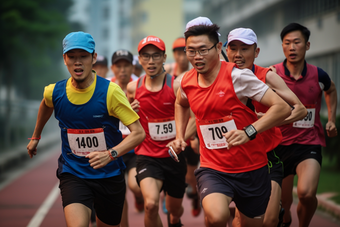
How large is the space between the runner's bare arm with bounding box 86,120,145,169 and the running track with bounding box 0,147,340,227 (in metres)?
3.40

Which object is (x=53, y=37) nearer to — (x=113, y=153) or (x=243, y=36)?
(x=243, y=36)

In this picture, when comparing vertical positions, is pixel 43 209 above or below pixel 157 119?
below

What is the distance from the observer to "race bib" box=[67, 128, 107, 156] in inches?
177

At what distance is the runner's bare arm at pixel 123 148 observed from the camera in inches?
164

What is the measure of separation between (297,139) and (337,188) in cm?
388

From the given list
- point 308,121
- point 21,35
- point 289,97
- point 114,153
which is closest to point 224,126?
point 289,97

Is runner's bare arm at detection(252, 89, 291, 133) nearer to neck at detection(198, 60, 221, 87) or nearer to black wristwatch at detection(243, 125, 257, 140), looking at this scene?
black wristwatch at detection(243, 125, 257, 140)

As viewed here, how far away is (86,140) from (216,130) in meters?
1.23

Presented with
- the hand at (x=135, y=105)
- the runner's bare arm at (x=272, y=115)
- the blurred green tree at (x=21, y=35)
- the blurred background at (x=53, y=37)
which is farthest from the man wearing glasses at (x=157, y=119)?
the blurred green tree at (x=21, y=35)

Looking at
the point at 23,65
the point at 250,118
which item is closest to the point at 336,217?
the point at 250,118

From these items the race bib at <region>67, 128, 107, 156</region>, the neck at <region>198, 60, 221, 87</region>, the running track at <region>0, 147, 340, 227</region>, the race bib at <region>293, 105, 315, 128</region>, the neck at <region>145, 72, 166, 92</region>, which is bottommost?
the running track at <region>0, 147, 340, 227</region>

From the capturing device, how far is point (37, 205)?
31.2 ft

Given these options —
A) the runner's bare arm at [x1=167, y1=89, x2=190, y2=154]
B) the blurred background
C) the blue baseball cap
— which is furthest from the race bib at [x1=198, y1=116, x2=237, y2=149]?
the blurred background

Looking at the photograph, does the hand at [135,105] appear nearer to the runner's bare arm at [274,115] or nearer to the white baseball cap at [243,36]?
the white baseball cap at [243,36]
